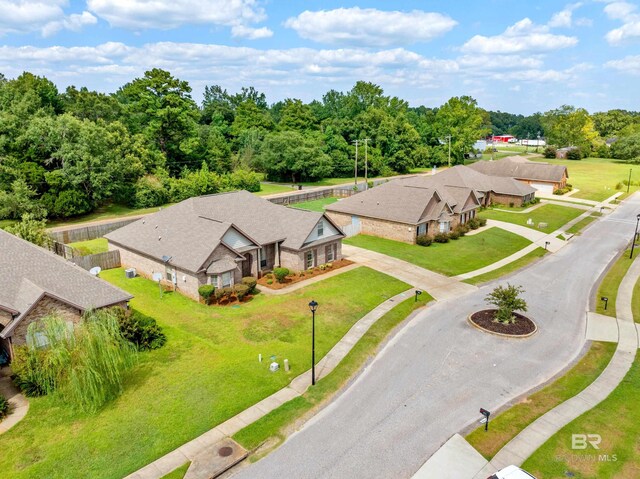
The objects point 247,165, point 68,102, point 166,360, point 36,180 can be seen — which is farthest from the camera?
point 247,165

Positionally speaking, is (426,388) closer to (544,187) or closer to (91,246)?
(91,246)

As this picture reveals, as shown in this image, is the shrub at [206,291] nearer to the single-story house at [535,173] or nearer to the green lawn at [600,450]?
the green lawn at [600,450]

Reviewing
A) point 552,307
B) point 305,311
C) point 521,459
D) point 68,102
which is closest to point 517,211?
point 552,307

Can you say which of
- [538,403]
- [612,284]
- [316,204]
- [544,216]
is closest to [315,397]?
[538,403]

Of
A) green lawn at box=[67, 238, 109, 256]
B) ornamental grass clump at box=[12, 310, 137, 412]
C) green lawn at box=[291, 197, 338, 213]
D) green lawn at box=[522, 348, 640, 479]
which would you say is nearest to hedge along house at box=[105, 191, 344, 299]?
green lawn at box=[67, 238, 109, 256]

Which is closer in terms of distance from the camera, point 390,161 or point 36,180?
point 36,180

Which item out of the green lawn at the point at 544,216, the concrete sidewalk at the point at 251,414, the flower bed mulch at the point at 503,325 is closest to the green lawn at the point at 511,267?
the flower bed mulch at the point at 503,325

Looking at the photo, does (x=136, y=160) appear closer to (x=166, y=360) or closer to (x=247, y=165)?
(x=247, y=165)
